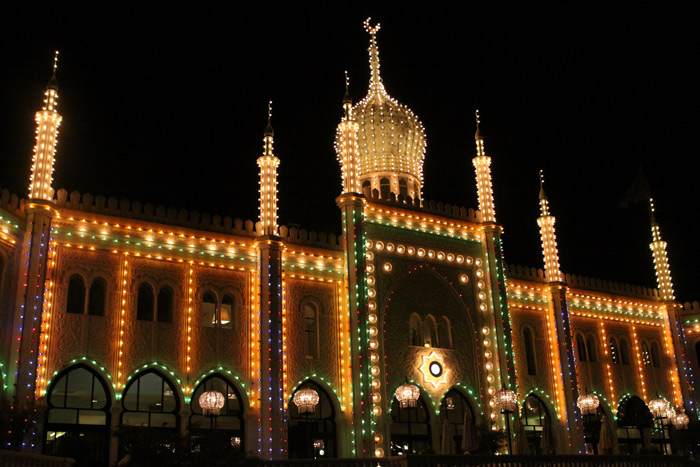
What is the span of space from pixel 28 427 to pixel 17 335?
8.09 ft

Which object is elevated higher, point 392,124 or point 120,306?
point 392,124

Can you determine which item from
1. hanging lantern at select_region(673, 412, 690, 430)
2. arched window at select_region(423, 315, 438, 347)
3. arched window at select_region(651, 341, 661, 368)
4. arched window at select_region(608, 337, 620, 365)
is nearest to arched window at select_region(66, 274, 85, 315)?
arched window at select_region(423, 315, 438, 347)

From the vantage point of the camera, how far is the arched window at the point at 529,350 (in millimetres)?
29633

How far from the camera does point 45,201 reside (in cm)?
2169

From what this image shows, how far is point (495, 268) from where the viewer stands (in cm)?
2877

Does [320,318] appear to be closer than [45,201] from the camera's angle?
No

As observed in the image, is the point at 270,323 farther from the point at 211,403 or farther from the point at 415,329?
the point at 415,329

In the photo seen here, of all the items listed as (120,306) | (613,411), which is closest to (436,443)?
(613,411)

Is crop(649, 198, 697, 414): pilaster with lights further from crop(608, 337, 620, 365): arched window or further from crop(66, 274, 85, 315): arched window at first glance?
crop(66, 274, 85, 315): arched window

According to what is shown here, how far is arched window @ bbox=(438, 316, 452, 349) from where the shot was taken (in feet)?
90.1

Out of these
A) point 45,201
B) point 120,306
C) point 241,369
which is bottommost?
point 241,369

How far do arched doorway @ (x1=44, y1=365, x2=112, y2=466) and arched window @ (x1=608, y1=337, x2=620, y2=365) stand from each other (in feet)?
65.4

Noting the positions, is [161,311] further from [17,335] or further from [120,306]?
[17,335]

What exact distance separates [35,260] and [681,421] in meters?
23.6
